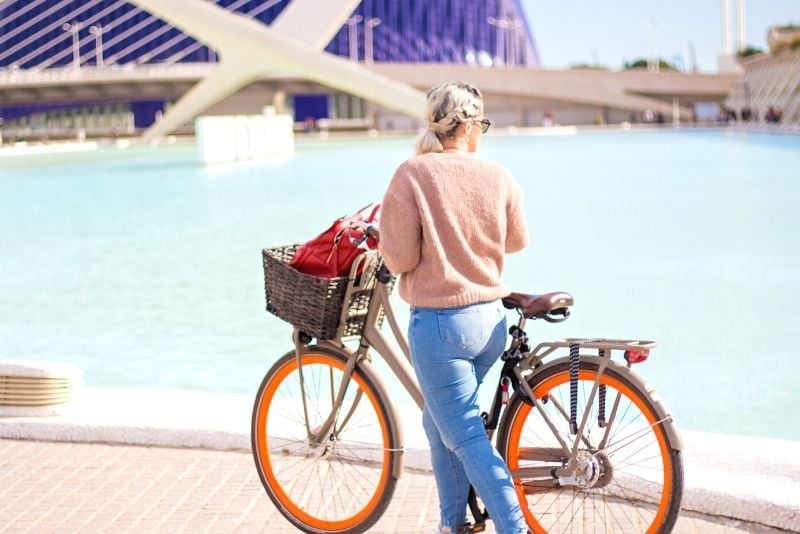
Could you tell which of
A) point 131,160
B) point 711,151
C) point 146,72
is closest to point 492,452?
point 711,151

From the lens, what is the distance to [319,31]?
63719mm

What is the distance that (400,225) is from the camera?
9.93 feet

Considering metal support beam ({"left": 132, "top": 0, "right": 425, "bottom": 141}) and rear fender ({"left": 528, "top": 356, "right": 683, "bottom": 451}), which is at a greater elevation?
metal support beam ({"left": 132, "top": 0, "right": 425, "bottom": 141})

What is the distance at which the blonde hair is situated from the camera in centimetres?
302

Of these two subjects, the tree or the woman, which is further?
the tree

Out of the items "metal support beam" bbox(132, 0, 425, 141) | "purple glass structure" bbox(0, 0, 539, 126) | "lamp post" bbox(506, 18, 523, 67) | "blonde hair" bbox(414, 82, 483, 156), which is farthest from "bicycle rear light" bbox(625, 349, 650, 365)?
"lamp post" bbox(506, 18, 523, 67)

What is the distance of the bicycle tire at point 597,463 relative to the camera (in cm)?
303

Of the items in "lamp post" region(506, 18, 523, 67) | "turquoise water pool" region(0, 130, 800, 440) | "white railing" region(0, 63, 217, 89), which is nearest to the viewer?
"turquoise water pool" region(0, 130, 800, 440)

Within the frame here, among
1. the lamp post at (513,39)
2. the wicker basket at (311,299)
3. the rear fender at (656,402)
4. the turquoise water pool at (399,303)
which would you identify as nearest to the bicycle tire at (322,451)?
the wicker basket at (311,299)

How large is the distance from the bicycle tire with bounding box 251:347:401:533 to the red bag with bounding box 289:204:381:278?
0.26 m

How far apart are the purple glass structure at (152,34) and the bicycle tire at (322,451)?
233ft

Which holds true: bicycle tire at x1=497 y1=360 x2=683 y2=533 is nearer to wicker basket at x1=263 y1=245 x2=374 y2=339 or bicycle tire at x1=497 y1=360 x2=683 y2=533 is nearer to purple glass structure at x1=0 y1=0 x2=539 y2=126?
wicker basket at x1=263 y1=245 x2=374 y2=339

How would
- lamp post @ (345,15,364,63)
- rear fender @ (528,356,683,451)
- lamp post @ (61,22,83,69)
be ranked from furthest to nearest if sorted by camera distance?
lamp post @ (345,15,364,63) → lamp post @ (61,22,83,69) → rear fender @ (528,356,683,451)

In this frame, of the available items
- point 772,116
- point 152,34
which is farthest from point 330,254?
point 152,34
